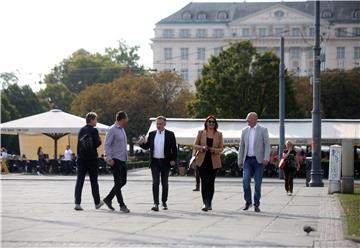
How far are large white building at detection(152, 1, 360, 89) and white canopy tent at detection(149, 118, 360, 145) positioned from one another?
254 feet

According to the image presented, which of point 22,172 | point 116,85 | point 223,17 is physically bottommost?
point 22,172

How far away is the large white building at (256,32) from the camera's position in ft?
420

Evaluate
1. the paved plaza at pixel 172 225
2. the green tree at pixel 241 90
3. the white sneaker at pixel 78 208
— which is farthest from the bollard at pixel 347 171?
the green tree at pixel 241 90

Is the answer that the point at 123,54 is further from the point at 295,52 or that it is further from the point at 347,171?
the point at 347,171

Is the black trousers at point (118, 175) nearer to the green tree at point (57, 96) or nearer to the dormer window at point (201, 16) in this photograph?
the green tree at point (57, 96)

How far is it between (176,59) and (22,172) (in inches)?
3939

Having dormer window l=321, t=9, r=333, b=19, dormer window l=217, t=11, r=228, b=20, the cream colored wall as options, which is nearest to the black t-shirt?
the cream colored wall

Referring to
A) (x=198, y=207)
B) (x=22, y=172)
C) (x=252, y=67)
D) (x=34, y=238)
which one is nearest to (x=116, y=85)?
(x=252, y=67)

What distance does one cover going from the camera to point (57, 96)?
367 ft

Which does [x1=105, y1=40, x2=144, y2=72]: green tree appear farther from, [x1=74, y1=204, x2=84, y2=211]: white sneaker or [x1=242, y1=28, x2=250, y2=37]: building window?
[x1=74, y1=204, x2=84, y2=211]: white sneaker

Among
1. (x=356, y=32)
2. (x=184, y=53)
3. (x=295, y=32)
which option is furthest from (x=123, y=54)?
(x=356, y=32)

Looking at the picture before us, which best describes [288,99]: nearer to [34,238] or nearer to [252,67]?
[252,67]

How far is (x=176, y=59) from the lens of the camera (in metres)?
145

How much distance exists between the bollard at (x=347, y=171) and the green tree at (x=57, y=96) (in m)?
88.2
